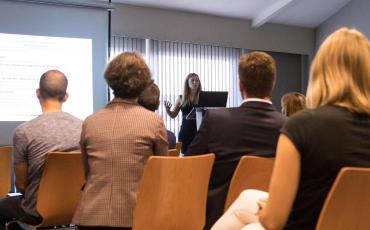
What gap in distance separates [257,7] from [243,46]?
2.34ft

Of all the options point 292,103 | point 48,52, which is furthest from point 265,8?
point 292,103

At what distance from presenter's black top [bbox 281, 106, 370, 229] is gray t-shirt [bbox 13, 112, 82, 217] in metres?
1.36

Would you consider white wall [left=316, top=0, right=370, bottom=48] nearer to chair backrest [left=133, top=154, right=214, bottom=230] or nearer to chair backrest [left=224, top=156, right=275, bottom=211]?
chair backrest [left=224, top=156, right=275, bottom=211]

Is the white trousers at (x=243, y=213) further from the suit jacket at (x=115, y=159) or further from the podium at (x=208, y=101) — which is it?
the podium at (x=208, y=101)

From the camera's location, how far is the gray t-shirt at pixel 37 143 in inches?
86.6

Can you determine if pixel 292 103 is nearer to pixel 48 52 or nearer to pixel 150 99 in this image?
pixel 150 99

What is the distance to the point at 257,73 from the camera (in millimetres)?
1973

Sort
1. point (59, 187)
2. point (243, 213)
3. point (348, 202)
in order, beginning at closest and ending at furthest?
point (348, 202) < point (243, 213) < point (59, 187)

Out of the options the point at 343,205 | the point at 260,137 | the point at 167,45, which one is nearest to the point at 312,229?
the point at 343,205

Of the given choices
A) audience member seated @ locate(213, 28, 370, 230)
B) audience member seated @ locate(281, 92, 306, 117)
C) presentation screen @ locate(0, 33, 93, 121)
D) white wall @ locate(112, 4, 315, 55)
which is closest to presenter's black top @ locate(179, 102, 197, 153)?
presentation screen @ locate(0, 33, 93, 121)

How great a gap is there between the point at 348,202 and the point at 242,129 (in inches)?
28.8

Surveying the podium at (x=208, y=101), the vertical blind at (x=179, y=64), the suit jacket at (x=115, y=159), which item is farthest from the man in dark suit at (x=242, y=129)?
the vertical blind at (x=179, y=64)

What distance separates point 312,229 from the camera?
1.28m

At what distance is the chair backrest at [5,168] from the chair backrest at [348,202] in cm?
212
